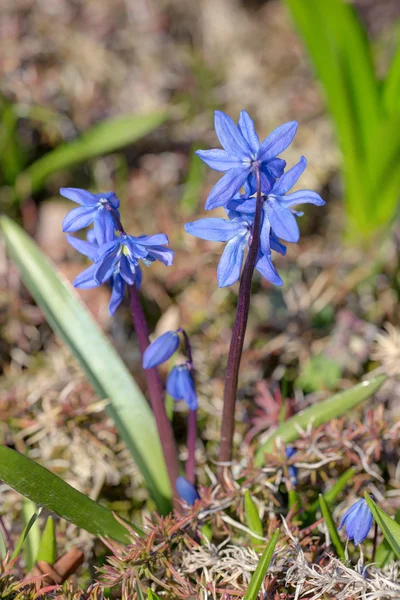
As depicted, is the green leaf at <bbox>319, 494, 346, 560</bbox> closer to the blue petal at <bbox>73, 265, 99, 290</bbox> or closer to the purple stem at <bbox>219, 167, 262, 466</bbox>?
the purple stem at <bbox>219, 167, 262, 466</bbox>

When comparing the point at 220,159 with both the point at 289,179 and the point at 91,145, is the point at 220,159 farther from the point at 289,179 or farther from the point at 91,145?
the point at 91,145

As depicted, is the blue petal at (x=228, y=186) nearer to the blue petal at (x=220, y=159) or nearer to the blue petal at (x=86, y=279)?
the blue petal at (x=220, y=159)

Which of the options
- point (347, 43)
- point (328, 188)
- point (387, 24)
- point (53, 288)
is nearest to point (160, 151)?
point (328, 188)

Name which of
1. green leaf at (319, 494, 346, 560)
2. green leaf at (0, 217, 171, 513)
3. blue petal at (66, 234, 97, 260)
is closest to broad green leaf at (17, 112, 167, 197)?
green leaf at (0, 217, 171, 513)

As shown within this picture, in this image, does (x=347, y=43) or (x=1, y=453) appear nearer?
(x=1, y=453)

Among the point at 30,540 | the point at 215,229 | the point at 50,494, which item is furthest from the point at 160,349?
the point at 30,540

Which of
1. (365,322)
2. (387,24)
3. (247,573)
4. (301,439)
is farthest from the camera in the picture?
(387,24)

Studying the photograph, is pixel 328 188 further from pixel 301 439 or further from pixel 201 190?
pixel 301 439

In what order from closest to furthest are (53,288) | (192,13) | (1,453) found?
(1,453) < (53,288) < (192,13)
